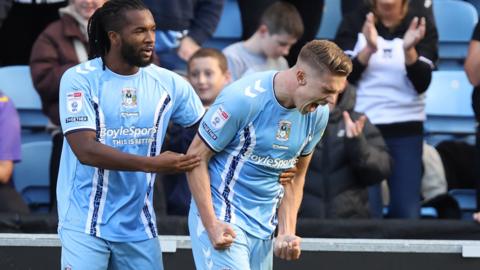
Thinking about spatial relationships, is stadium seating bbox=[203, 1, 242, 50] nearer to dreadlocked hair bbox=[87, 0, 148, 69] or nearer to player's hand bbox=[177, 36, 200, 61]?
player's hand bbox=[177, 36, 200, 61]

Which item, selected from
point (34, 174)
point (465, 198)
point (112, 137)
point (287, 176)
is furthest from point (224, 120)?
point (465, 198)

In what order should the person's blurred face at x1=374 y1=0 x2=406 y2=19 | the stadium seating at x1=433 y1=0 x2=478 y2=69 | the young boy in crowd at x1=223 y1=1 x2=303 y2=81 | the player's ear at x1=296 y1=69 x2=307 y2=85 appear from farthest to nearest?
the stadium seating at x1=433 y1=0 x2=478 y2=69 → the young boy in crowd at x1=223 y1=1 x2=303 y2=81 → the person's blurred face at x1=374 y1=0 x2=406 y2=19 → the player's ear at x1=296 y1=69 x2=307 y2=85

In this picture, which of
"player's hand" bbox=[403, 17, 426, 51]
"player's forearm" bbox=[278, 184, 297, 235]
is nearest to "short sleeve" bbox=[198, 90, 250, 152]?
"player's forearm" bbox=[278, 184, 297, 235]

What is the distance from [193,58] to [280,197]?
2.35 m

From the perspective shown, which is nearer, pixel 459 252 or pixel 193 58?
pixel 459 252

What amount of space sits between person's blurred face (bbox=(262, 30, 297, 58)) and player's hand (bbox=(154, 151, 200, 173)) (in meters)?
3.00

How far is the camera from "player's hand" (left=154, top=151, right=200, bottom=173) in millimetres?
4949

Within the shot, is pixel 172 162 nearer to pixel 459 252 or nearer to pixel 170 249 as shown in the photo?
pixel 170 249

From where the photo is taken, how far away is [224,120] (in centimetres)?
490

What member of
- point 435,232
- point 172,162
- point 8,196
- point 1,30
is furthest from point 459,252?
point 1,30

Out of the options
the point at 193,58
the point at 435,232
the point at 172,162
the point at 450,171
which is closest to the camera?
the point at 172,162

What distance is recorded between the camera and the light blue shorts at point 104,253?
5.16 m

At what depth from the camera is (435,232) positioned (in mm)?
6754

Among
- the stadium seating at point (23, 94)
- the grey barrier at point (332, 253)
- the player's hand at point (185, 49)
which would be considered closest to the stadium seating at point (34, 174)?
the stadium seating at point (23, 94)
